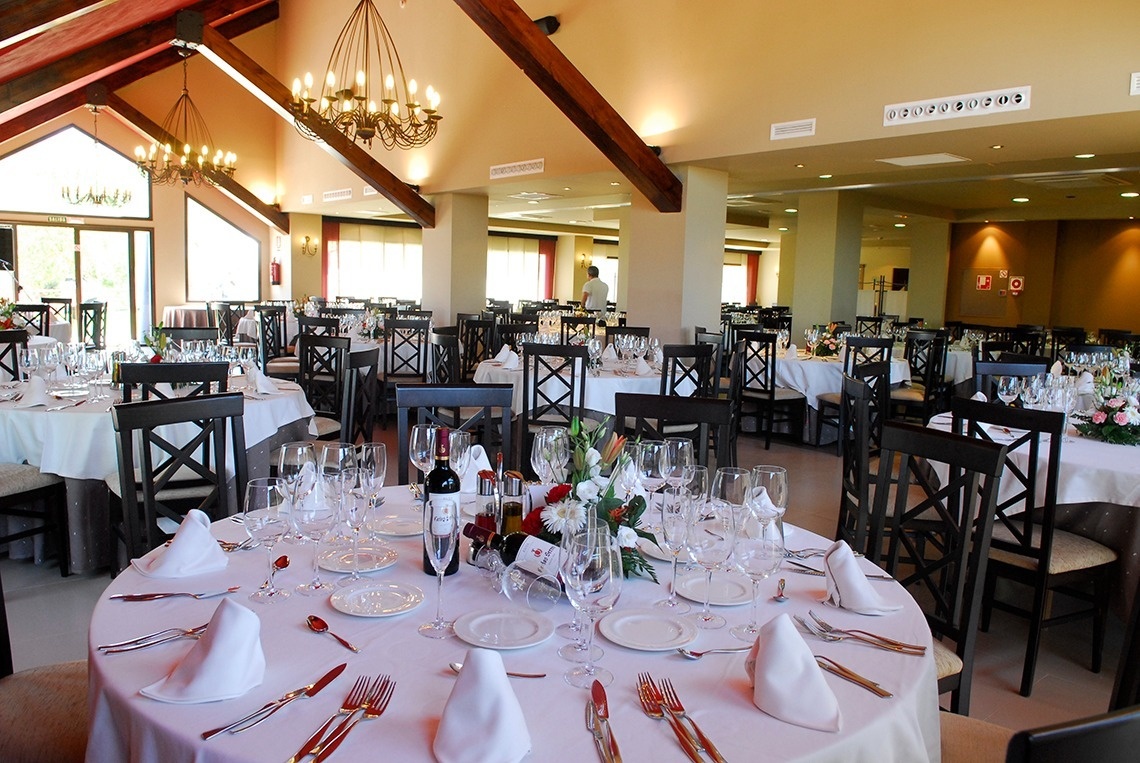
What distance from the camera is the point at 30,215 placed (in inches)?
569

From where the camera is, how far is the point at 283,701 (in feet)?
4.18

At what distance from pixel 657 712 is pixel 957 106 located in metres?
6.65

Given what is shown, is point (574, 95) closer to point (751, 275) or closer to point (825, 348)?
point (825, 348)

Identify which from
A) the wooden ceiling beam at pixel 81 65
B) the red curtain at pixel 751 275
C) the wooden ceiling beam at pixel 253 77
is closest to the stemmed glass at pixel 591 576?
the wooden ceiling beam at pixel 253 77

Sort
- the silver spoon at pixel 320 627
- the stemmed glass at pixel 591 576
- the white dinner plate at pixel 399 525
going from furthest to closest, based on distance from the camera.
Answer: the white dinner plate at pixel 399 525 < the silver spoon at pixel 320 627 < the stemmed glass at pixel 591 576

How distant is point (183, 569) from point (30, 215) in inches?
629

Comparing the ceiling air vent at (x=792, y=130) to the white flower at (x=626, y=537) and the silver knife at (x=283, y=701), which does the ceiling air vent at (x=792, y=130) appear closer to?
the white flower at (x=626, y=537)

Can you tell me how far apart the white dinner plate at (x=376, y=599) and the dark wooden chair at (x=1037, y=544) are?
8.20ft

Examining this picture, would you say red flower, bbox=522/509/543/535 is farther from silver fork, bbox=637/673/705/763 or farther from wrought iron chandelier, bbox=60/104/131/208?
wrought iron chandelier, bbox=60/104/131/208

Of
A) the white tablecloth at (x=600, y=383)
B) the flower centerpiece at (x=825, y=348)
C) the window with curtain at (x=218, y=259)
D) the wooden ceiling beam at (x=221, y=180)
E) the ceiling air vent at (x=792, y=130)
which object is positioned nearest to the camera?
the white tablecloth at (x=600, y=383)

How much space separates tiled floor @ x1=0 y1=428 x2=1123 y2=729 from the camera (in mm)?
3064

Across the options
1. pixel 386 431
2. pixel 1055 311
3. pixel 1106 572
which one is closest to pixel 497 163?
pixel 386 431

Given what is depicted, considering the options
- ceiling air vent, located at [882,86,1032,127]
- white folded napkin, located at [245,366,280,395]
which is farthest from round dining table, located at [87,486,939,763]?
ceiling air vent, located at [882,86,1032,127]

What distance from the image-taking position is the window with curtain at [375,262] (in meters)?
19.2
